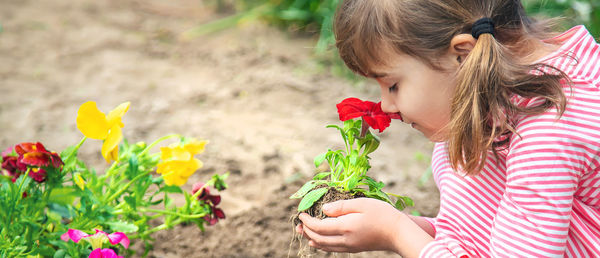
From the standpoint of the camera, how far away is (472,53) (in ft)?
3.99

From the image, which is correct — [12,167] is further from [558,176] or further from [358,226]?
[558,176]

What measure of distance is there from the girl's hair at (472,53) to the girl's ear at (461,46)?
0.6 inches

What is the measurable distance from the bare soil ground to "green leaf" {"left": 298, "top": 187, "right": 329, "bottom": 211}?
54cm

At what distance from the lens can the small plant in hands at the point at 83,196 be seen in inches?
59.1

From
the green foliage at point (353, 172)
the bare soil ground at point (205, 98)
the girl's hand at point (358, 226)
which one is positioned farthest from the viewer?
the bare soil ground at point (205, 98)

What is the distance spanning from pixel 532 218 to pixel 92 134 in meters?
1.11

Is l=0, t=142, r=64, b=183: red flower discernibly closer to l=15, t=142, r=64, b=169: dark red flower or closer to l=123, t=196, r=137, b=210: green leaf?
l=15, t=142, r=64, b=169: dark red flower

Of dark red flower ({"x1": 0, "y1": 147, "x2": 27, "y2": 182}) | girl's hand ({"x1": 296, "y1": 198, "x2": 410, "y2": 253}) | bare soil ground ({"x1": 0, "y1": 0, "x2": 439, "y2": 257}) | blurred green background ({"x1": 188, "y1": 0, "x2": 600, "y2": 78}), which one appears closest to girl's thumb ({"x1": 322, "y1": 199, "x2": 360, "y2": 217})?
girl's hand ({"x1": 296, "y1": 198, "x2": 410, "y2": 253})

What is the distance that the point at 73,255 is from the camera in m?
1.51

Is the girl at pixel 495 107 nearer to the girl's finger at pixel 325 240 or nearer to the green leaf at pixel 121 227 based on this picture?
the girl's finger at pixel 325 240

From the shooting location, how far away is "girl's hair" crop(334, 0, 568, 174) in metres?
1.21

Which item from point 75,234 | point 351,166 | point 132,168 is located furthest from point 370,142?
point 75,234

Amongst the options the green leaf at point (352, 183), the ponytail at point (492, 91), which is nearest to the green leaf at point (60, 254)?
the green leaf at point (352, 183)

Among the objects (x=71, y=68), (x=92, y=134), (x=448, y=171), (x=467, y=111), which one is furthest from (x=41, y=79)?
(x=467, y=111)
